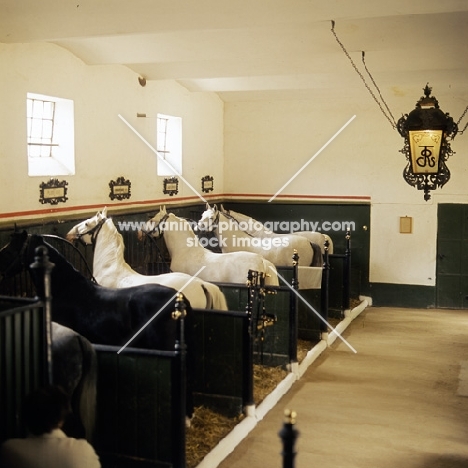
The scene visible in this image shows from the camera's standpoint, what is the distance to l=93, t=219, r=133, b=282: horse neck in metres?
6.16

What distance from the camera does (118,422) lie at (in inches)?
166

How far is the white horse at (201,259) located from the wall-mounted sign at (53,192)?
3.49 feet

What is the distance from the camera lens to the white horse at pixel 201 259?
7.26 meters

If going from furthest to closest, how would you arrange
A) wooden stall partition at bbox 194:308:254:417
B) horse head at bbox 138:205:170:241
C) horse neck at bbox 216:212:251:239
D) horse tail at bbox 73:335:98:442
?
horse neck at bbox 216:212:251:239 → horse head at bbox 138:205:170:241 → wooden stall partition at bbox 194:308:254:417 → horse tail at bbox 73:335:98:442

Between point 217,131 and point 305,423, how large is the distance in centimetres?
671

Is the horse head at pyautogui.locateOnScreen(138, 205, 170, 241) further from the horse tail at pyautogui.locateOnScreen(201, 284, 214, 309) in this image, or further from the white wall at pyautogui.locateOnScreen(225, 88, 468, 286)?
the white wall at pyautogui.locateOnScreen(225, 88, 468, 286)

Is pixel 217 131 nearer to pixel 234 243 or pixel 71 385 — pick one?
pixel 234 243

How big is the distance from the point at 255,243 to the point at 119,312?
430cm

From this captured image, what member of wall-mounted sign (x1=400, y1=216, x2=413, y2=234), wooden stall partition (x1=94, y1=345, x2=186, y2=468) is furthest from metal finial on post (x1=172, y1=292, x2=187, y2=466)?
wall-mounted sign (x1=400, y1=216, x2=413, y2=234)

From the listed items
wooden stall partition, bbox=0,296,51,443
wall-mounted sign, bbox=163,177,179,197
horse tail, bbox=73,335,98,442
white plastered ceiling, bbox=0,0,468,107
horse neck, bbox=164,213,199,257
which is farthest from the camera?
wall-mounted sign, bbox=163,177,179,197

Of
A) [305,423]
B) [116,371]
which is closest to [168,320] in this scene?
[116,371]

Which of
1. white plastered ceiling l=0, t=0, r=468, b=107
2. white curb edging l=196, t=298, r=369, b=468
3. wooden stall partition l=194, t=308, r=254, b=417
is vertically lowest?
white curb edging l=196, t=298, r=369, b=468

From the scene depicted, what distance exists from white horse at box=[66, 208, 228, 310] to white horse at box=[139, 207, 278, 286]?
42.1 inches

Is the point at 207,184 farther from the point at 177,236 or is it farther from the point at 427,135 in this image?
the point at 427,135
